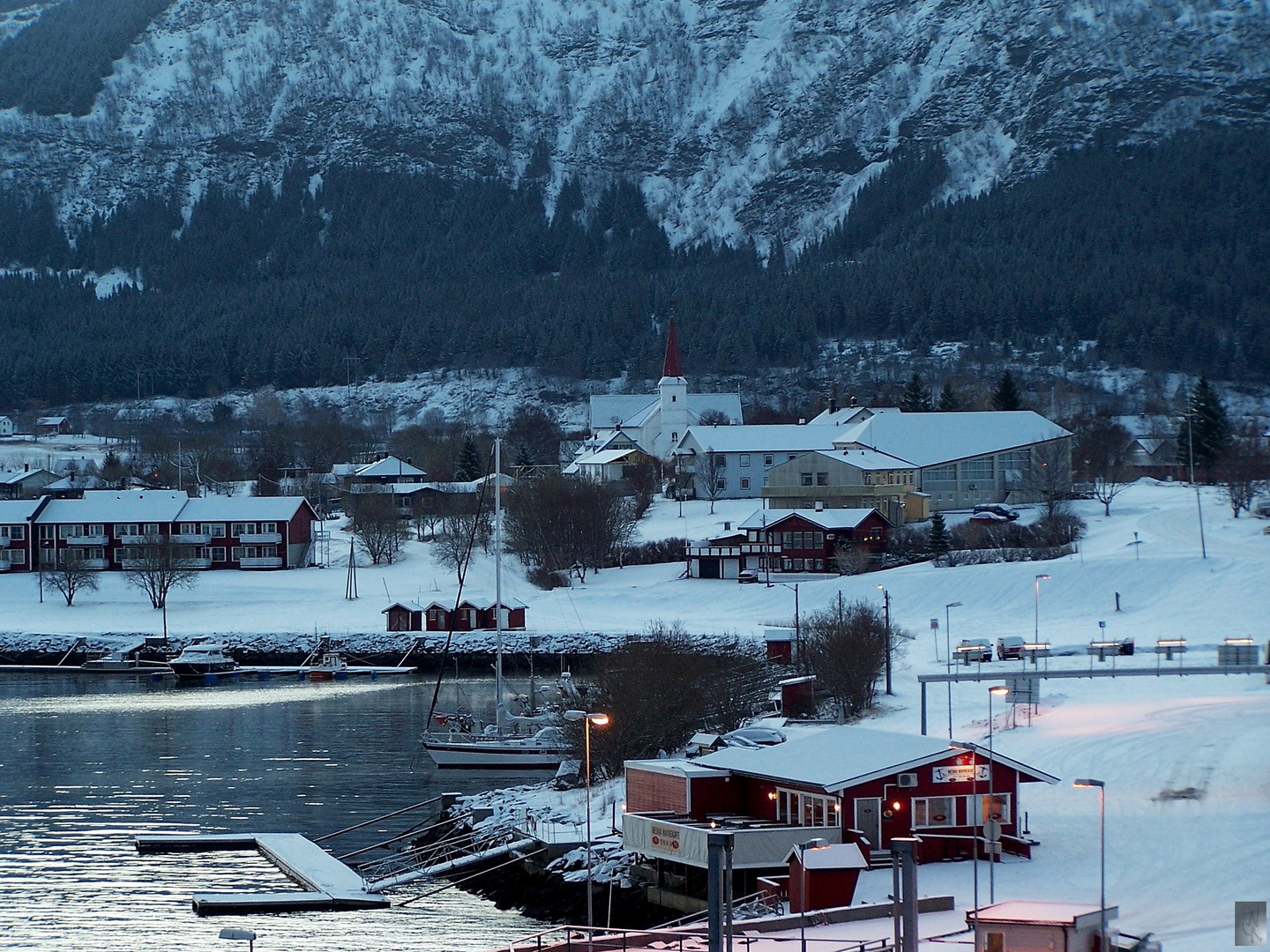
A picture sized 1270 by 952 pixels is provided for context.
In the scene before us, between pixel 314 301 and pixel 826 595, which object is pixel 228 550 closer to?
pixel 826 595

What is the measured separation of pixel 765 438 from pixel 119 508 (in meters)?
29.1

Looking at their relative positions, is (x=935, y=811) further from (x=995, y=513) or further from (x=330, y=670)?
(x=995, y=513)

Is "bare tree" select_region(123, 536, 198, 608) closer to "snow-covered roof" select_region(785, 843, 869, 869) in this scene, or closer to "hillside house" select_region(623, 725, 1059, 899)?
"hillside house" select_region(623, 725, 1059, 899)

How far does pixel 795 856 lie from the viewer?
810 inches

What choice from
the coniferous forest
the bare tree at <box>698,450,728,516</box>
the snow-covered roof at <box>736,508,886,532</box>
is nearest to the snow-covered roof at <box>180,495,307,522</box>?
the snow-covered roof at <box>736,508,886,532</box>

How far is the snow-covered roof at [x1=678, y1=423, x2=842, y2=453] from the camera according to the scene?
7538 cm

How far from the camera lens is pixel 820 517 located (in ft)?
185

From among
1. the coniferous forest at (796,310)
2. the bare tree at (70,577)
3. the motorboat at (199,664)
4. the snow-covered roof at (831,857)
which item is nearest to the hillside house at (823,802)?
the snow-covered roof at (831,857)

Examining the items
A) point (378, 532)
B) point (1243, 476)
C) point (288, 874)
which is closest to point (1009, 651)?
point (288, 874)

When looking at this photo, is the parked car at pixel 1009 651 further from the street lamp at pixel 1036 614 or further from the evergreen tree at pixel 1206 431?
the evergreen tree at pixel 1206 431

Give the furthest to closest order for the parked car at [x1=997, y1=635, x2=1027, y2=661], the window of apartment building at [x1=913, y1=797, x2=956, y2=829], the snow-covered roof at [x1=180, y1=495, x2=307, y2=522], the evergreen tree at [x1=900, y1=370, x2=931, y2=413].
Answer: the evergreen tree at [x1=900, y1=370, x2=931, y2=413]
the snow-covered roof at [x1=180, y1=495, x2=307, y2=522]
the parked car at [x1=997, y1=635, x2=1027, y2=661]
the window of apartment building at [x1=913, y1=797, x2=956, y2=829]

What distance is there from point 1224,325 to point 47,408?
112 m

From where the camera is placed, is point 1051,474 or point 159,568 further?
point 1051,474

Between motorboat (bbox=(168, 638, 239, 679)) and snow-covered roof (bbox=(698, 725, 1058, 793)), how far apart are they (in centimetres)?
2595
